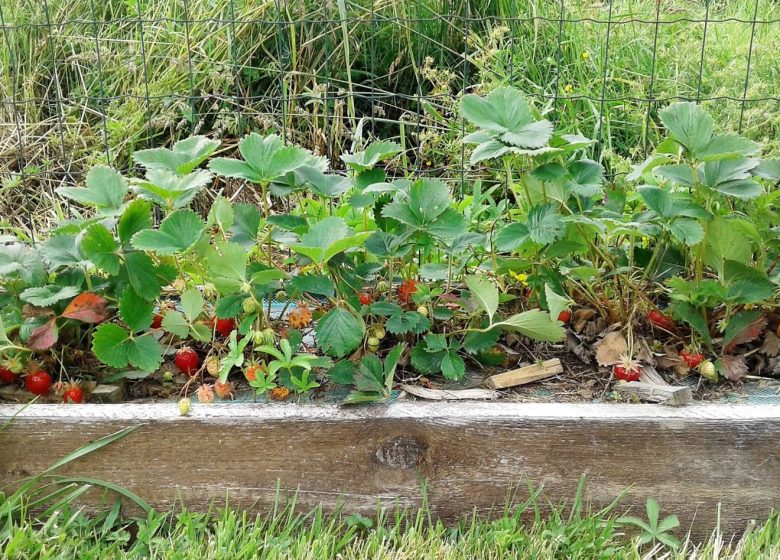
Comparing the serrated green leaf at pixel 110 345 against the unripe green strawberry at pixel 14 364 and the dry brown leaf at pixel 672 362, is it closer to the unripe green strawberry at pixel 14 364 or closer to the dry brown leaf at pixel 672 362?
the unripe green strawberry at pixel 14 364

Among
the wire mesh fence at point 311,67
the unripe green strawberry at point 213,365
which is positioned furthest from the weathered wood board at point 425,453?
the wire mesh fence at point 311,67

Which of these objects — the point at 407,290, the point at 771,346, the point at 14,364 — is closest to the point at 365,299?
the point at 407,290

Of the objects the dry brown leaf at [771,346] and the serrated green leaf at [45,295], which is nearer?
the serrated green leaf at [45,295]

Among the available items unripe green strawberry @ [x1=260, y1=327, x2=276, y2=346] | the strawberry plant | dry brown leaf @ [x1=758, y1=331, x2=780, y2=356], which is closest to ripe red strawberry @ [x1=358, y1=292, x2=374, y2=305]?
the strawberry plant

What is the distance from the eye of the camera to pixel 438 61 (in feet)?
12.9

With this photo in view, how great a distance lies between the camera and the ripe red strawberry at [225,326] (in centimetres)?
194

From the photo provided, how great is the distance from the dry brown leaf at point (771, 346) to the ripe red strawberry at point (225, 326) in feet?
3.95

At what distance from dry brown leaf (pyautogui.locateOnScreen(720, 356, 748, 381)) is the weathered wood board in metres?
0.15

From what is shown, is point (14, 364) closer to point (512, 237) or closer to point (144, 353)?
point (144, 353)

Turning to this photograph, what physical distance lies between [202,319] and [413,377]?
1.63 ft

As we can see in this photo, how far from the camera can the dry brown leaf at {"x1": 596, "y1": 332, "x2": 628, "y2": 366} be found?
1.96 meters

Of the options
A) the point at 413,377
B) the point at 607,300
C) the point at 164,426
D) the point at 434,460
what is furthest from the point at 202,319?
the point at 607,300

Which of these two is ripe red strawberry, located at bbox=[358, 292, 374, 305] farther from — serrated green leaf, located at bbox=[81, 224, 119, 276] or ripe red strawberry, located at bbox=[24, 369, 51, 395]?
ripe red strawberry, located at bbox=[24, 369, 51, 395]

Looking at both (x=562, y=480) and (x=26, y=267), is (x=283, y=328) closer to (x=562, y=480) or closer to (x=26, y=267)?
(x=26, y=267)
